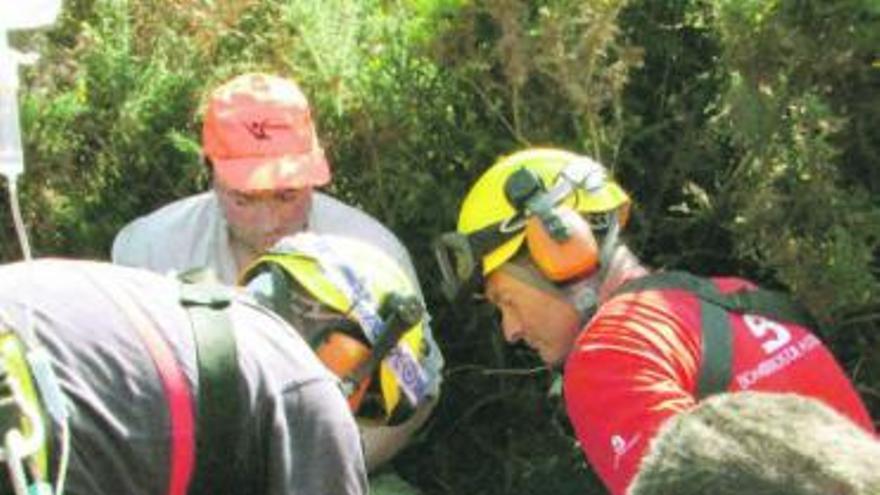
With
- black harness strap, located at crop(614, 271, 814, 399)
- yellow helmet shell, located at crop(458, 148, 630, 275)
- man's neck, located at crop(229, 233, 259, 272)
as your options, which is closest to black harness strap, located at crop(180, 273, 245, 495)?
black harness strap, located at crop(614, 271, 814, 399)

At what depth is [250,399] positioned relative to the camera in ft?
6.83

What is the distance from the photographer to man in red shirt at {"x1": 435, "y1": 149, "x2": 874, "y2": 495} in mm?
3070

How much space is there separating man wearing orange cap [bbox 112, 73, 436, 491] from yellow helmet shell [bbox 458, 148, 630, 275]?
69 cm

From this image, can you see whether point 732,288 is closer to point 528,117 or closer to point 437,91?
point 528,117

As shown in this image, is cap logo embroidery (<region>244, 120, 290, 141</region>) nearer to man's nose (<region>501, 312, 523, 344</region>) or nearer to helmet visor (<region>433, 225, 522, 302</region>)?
helmet visor (<region>433, 225, 522, 302</region>)

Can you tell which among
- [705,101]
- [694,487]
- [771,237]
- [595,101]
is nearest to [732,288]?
[771,237]

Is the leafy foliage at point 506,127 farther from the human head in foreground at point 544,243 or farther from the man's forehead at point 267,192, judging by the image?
the human head in foreground at point 544,243

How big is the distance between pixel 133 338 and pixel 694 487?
0.79 meters

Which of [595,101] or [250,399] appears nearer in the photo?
[250,399]

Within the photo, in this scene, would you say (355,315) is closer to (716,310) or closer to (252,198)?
(716,310)

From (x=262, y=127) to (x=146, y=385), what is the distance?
2489mm

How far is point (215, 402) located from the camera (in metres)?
2.06

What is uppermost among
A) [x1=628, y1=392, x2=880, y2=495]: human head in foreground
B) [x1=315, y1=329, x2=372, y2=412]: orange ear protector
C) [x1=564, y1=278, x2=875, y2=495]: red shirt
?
[x1=628, y1=392, x2=880, y2=495]: human head in foreground

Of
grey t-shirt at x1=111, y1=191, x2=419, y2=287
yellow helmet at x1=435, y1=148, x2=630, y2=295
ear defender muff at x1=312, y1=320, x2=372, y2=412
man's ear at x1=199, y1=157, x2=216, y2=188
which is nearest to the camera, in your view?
ear defender muff at x1=312, y1=320, x2=372, y2=412
